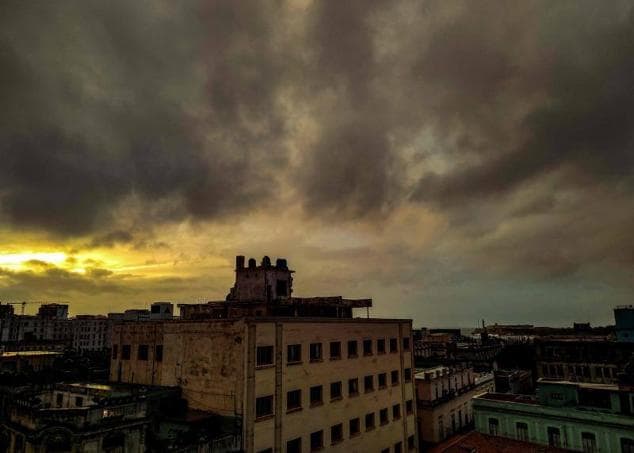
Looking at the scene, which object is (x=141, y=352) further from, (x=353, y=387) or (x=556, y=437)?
(x=556, y=437)

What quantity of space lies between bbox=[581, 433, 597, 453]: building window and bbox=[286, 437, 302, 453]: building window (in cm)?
2845

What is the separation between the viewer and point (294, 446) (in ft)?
113

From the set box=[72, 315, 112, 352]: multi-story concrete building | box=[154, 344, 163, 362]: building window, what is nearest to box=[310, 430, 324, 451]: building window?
box=[154, 344, 163, 362]: building window

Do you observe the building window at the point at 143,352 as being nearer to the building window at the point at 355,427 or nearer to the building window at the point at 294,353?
the building window at the point at 294,353

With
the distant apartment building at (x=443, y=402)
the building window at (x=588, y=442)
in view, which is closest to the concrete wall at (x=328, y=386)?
the distant apartment building at (x=443, y=402)

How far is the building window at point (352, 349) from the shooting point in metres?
42.5

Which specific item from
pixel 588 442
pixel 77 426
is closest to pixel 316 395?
Answer: pixel 77 426

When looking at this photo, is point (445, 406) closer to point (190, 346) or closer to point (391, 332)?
point (391, 332)

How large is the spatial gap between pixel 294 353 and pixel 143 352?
1509cm

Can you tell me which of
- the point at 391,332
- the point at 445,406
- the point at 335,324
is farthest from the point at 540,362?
the point at 335,324

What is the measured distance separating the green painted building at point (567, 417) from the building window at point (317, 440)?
2138 centimetres

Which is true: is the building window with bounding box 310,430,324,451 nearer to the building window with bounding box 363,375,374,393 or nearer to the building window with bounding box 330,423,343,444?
the building window with bounding box 330,423,343,444

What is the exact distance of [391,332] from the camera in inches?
1949

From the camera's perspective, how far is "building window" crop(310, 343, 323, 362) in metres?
37.7
